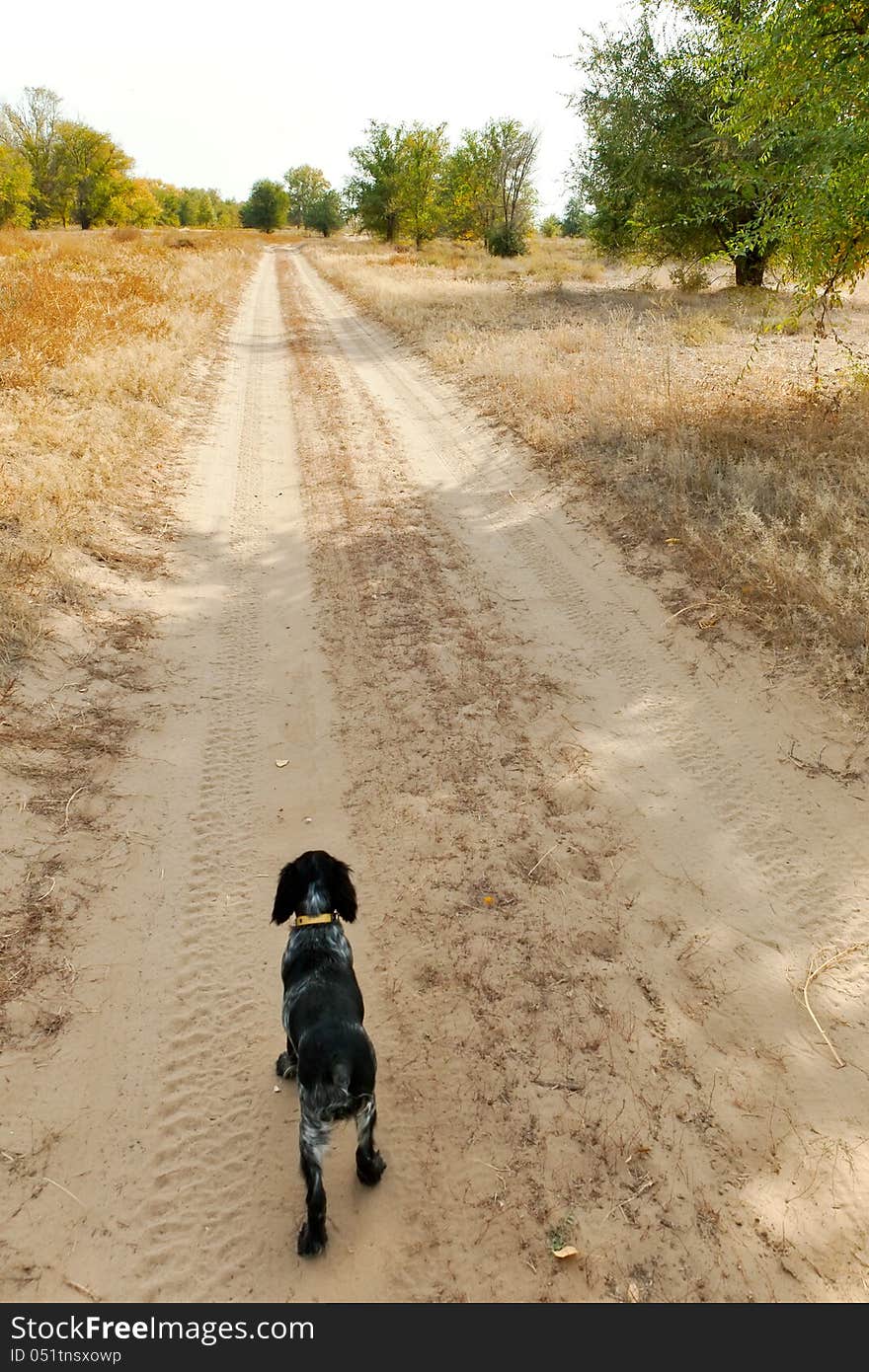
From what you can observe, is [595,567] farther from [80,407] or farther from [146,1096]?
[80,407]

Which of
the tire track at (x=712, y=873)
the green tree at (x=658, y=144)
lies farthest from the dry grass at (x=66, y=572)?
the green tree at (x=658, y=144)

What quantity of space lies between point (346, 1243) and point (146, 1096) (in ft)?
3.67

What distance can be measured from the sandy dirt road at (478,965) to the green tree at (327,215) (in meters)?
83.9

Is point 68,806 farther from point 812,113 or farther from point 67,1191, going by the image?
point 812,113

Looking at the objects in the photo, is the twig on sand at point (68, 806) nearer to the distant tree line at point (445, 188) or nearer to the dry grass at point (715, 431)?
the dry grass at point (715, 431)

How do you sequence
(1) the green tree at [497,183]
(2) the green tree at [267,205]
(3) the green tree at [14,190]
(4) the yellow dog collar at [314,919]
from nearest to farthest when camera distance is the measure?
(4) the yellow dog collar at [314,919]
(1) the green tree at [497,183]
(3) the green tree at [14,190]
(2) the green tree at [267,205]

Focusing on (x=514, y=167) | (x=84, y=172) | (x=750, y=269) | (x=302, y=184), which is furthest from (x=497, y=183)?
(x=302, y=184)

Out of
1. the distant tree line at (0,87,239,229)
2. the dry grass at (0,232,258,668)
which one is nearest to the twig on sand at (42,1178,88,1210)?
the dry grass at (0,232,258,668)

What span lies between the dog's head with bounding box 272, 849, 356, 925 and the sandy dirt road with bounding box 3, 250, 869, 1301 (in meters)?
0.71

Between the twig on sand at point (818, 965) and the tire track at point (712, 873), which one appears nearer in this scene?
the tire track at point (712, 873)

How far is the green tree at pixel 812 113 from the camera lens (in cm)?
683

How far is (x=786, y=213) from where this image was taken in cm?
780

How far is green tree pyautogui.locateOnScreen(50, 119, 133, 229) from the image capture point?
5584 centimetres
